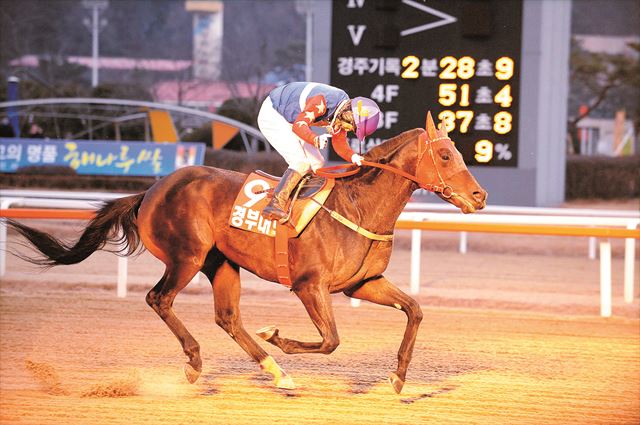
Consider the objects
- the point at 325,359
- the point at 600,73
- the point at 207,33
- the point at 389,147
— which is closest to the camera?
the point at 389,147

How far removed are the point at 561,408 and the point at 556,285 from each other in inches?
235

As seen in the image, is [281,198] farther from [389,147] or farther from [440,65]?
[440,65]

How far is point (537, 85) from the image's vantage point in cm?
1182

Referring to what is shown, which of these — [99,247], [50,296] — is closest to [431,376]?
[99,247]

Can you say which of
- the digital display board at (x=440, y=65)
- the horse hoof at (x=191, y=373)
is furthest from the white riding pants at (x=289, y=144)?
the digital display board at (x=440, y=65)

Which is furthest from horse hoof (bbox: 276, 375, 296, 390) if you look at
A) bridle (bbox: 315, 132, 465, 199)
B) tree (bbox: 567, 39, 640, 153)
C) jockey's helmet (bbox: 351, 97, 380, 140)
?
tree (bbox: 567, 39, 640, 153)

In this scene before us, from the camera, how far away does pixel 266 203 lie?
5.39 m

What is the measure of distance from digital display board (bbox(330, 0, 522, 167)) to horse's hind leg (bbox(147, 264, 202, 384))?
5192 millimetres

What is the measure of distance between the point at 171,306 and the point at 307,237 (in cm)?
90

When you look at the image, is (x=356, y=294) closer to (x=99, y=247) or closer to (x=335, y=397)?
(x=335, y=397)

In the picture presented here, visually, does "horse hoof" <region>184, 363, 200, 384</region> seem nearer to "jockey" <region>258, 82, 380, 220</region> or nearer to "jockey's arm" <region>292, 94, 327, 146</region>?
"jockey" <region>258, 82, 380, 220</region>

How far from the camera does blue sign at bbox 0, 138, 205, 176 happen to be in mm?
20875

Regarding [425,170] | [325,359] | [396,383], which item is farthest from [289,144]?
[325,359]

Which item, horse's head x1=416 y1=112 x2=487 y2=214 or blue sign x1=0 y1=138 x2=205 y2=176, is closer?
horse's head x1=416 y1=112 x2=487 y2=214
